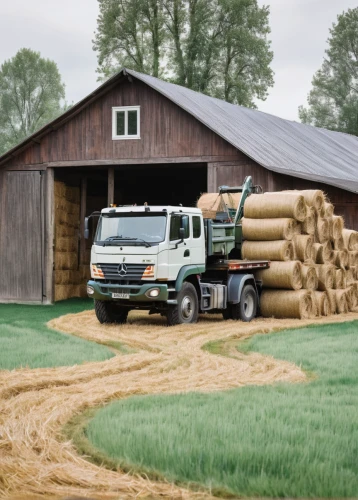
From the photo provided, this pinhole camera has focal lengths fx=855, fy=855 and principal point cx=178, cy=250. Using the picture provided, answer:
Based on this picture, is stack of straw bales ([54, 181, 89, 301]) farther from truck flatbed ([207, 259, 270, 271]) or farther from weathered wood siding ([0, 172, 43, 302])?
truck flatbed ([207, 259, 270, 271])

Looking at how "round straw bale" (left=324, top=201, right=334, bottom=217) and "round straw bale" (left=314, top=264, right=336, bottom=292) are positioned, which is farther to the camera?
"round straw bale" (left=324, top=201, right=334, bottom=217)

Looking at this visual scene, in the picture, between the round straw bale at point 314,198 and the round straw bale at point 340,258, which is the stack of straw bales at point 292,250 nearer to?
the round straw bale at point 314,198

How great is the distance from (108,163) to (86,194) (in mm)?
3680

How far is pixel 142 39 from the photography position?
51.4 m

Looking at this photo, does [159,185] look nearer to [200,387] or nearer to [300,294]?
[300,294]

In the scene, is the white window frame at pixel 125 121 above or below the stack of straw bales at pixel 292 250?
above

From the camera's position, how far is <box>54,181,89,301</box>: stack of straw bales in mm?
27078

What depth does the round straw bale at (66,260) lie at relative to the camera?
26984 mm

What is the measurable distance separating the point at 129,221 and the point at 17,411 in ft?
31.1

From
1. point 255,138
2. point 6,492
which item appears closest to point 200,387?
point 6,492

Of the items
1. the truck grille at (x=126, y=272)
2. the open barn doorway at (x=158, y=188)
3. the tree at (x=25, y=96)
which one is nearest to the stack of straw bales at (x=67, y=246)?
the open barn doorway at (x=158, y=188)

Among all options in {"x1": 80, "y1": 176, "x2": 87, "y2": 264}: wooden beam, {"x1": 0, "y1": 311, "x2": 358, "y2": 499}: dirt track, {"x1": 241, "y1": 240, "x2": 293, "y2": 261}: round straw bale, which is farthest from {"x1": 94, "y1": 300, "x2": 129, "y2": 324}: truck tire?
{"x1": 80, "y1": 176, "x2": 87, "y2": 264}: wooden beam

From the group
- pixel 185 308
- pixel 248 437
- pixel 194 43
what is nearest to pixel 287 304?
pixel 185 308

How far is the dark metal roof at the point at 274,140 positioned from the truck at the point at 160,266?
465cm
